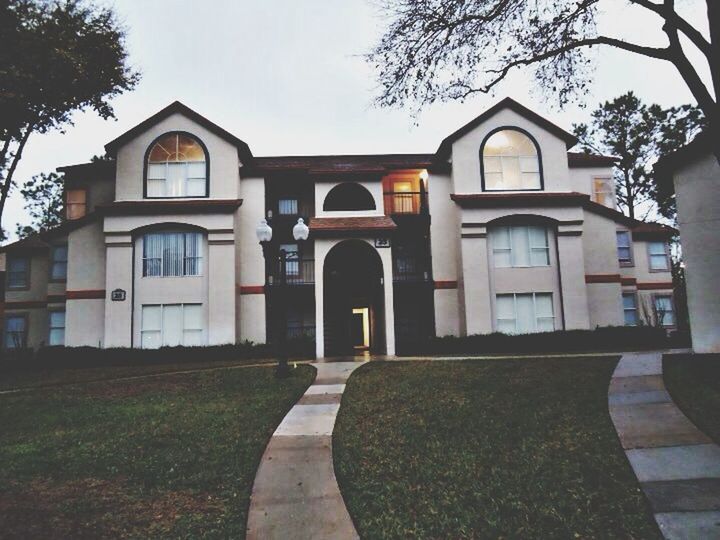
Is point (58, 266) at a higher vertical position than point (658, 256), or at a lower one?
higher

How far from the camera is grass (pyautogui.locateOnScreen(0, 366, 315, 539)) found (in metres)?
5.25

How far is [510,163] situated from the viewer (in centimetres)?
2303

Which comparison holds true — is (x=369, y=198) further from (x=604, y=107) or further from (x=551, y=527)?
(x=604, y=107)

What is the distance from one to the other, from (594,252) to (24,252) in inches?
1202

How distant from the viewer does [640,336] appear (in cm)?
2012

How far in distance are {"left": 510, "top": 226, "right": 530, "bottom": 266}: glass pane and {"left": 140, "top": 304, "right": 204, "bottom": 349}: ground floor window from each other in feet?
48.8

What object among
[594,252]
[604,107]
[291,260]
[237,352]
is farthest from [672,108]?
[237,352]

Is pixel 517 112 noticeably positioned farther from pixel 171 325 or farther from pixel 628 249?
pixel 171 325

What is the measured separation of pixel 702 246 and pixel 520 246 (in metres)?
9.73

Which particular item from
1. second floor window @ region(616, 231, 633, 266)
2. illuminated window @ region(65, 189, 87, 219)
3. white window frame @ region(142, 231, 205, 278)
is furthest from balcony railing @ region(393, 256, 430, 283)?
illuminated window @ region(65, 189, 87, 219)

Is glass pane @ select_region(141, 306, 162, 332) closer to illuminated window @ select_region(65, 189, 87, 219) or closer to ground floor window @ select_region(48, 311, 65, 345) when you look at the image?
ground floor window @ select_region(48, 311, 65, 345)

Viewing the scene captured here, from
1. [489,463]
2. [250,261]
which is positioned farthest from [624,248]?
[489,463]

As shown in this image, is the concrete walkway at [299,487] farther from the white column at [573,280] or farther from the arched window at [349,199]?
the arched window at [349,199]

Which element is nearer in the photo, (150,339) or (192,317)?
(150,339)
